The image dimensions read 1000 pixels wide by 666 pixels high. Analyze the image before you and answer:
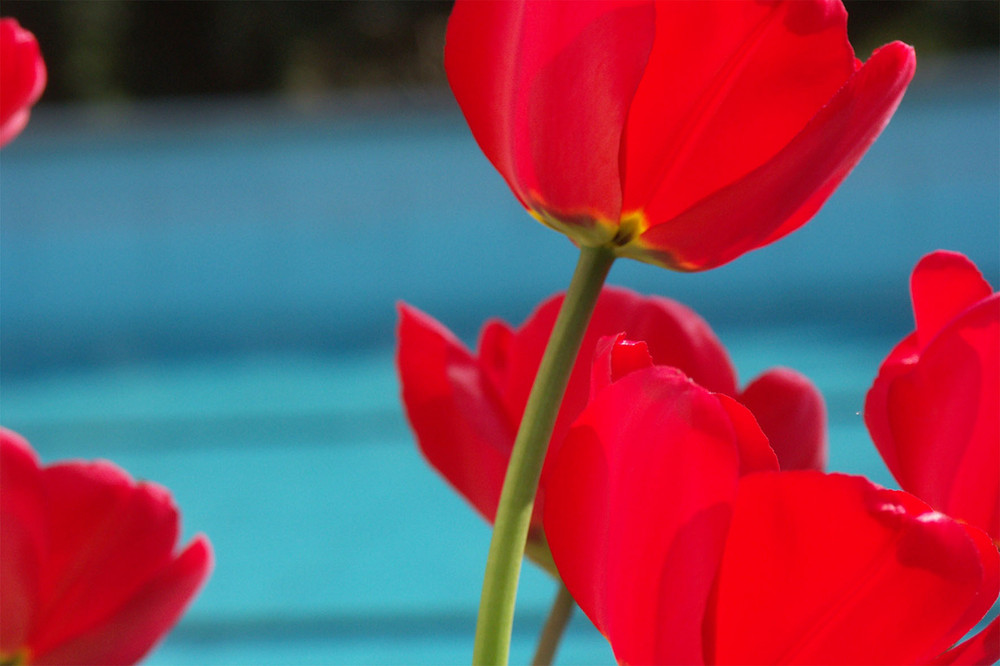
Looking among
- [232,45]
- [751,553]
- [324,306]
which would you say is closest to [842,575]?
[751,553]

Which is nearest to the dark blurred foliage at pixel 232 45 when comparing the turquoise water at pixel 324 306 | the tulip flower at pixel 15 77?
the turquoise water at pixel 324 306

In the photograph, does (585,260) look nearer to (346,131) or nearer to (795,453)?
(795,453)

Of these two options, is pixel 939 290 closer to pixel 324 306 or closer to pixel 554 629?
pixel 554 629

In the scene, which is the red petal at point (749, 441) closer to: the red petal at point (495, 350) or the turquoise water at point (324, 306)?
the red petal at point (495, 350)

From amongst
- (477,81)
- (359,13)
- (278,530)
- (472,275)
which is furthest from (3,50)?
(359,13)

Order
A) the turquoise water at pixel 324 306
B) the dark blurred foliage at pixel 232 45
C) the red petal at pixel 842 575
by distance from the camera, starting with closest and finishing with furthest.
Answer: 1. the red petal at pixel 842 575
2. the turquoise water at pixel 324 306
3. the dark blurred foliage at pixel 232 45

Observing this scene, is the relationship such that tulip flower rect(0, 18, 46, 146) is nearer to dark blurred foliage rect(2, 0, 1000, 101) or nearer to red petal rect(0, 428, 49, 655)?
red petal rect(0, 428, 49, 655)

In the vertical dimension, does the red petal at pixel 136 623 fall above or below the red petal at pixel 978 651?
below
